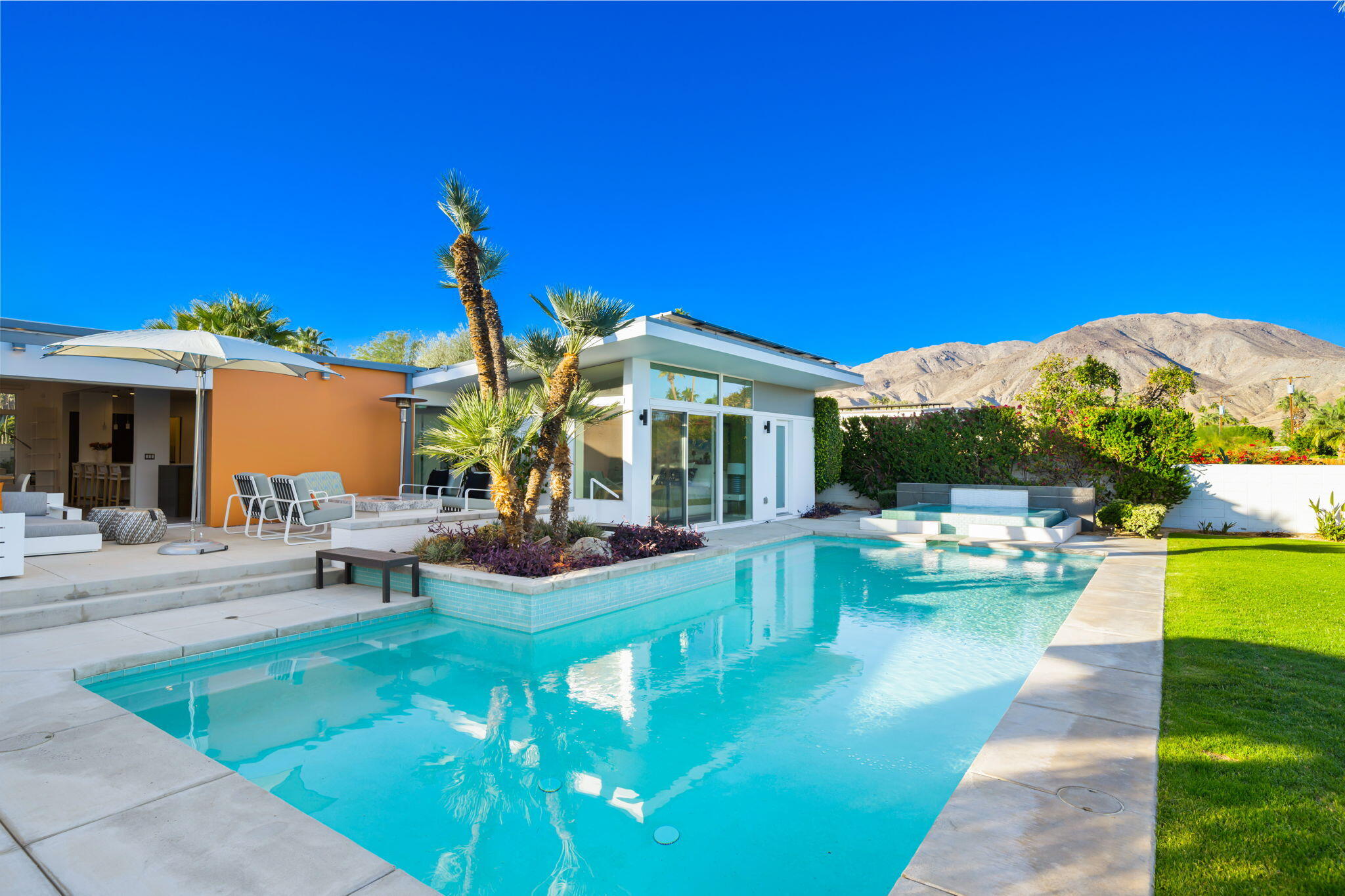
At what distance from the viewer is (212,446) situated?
32.1 feet

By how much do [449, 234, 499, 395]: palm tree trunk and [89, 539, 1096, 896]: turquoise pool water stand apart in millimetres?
3081

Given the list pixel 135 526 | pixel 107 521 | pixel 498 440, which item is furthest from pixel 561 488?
pixel 107 521

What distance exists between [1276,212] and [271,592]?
4334 cm

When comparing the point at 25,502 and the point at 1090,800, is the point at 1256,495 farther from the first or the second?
the point at 25,502

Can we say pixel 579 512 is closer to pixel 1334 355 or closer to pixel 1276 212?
pixel 1276 212

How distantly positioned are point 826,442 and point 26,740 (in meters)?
14.7

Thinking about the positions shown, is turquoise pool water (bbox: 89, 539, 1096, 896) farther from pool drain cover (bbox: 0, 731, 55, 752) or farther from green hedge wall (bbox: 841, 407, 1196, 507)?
green hedge wall (bbox: 841, 407, 1196, 507)

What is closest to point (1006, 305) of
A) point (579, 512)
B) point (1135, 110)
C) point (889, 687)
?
point (1135, 110)

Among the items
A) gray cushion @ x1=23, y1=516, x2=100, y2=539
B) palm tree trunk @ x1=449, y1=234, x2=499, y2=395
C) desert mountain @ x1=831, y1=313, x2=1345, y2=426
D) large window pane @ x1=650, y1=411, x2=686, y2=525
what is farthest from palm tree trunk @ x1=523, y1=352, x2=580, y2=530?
desert mountain @ x1=831, y1=313, x2=1345, y2=426

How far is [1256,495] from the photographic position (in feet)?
40.2

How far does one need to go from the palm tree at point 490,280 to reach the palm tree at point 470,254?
39mm

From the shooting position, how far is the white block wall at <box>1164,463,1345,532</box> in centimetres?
1181

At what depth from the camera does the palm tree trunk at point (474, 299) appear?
753 centimetres

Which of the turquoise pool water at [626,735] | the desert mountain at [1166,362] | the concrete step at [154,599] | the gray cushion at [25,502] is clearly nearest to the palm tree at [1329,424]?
the turquoise pool water at [626,735]
